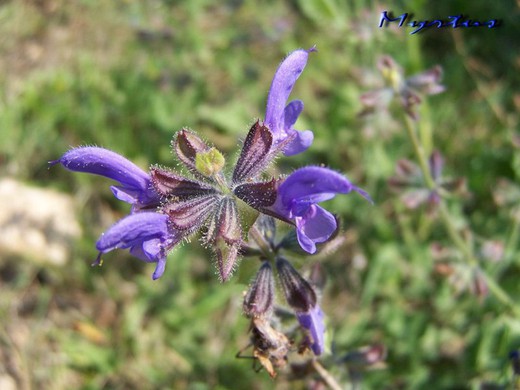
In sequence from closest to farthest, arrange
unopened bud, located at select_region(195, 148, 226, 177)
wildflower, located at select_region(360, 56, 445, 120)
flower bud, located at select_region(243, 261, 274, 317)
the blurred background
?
unopened bud, located at select_region(195, 148, 226, 177), flower bud, located at select_region(243, 261, 274, 317), wildflower, located at select_region(360, 56, 445, 120), the blurred background

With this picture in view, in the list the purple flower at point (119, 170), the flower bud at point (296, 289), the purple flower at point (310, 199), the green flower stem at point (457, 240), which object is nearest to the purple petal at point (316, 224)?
the purple flower at point (310, 199)

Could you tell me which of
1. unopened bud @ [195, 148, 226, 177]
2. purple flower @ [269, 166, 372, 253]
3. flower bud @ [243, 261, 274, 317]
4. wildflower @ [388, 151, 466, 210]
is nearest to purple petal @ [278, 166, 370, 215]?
purple flower @ [269, 166, 372, 253]

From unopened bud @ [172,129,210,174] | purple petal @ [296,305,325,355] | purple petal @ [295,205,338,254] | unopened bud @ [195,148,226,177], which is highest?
unopened bud @ [172,129,210,174]

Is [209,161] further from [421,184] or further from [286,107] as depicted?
[421,184]

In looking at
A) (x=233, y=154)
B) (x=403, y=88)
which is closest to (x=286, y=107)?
(x=403, y=88)

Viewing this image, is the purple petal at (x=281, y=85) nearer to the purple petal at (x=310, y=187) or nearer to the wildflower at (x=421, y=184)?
the purple petal at (x=310, y=187)

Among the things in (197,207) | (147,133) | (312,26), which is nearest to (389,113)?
(312,26)

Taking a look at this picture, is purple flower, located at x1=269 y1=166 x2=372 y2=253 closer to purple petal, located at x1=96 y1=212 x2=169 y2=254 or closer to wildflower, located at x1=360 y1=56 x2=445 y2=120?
purple petal, located at x1=96 y1=212 x2=169 y2=254
